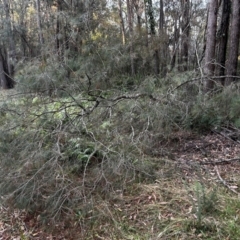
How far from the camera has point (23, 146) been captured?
3.19 meters

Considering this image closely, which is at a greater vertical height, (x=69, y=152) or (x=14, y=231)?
(x=69, y=152)

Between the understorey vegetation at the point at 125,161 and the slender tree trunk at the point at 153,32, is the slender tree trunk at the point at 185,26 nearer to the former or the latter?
the slender tree trunk at the point at 153,32

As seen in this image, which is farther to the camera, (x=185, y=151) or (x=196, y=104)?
(x=196, y=104)

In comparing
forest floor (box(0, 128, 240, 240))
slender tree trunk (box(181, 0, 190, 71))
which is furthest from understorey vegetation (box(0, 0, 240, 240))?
slender tree trunk (box(181, 0, 190, 71))

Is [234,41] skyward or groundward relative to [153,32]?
groundward

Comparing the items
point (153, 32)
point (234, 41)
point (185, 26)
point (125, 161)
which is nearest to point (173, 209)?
point (125, 161)

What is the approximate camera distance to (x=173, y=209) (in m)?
2.49

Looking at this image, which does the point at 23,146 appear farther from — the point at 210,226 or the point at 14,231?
the point at 210,226

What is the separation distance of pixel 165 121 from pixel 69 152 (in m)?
1.49

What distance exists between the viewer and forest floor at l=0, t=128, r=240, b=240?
219cm

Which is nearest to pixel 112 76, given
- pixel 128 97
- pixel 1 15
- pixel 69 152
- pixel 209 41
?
pixel 209 41

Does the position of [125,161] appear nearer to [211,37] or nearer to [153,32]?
[211,37]

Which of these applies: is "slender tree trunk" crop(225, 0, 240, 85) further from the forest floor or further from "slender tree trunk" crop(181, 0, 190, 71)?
"slender tree trunk" crop(181, 0, 190, 71)

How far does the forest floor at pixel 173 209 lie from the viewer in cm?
219
